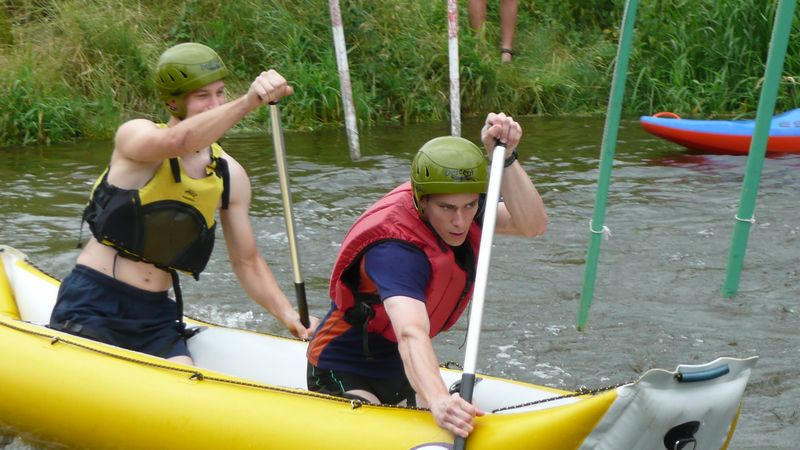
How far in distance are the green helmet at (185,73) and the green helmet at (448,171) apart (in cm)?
97

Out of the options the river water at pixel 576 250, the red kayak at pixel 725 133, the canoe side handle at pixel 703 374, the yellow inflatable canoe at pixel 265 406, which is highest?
the canoe side handle at pixel 703 374

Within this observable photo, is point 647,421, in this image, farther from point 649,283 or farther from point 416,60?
point 416,60

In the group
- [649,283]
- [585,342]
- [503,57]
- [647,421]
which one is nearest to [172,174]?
[647,421]

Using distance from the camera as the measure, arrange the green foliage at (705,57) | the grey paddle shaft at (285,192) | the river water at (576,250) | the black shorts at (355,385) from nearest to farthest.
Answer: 1. the black shorts at (355,385)
2. the grey paddle shaft at (285,192)
3. the river water at (576,250)
4. the green foliage at (705,57)

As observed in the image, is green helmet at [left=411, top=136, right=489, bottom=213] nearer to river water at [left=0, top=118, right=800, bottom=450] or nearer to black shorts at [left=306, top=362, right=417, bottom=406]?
black shorts at [left=306, top=362, right=417, bottom=406]

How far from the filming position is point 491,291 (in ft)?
21.0

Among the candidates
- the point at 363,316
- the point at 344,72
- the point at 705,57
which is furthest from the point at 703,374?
the point at 705,57

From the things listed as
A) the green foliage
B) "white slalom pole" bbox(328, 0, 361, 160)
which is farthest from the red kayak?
"white slalom pole" bbox(328, 0, 361, 160)

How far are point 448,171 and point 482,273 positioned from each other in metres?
0.31

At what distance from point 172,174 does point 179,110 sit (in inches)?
9.0

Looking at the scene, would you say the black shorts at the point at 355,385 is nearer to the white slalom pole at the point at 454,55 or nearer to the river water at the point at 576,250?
the river water at the point at 576,250

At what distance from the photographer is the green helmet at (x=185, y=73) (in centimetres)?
387

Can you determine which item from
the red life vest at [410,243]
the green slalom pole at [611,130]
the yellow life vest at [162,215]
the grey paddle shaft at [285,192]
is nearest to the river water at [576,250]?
the green slalom pole at [611,130]

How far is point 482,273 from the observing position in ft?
10.6
